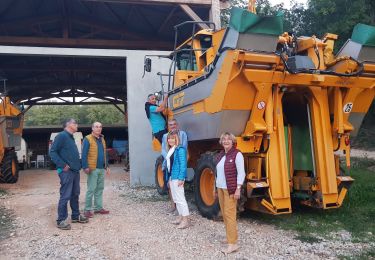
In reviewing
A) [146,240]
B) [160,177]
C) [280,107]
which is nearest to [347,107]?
[280,107]

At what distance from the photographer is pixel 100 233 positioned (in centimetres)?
595

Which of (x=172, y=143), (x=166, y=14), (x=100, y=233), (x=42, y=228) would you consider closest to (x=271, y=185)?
(x=172, y=143)

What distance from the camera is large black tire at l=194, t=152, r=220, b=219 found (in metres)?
6.56

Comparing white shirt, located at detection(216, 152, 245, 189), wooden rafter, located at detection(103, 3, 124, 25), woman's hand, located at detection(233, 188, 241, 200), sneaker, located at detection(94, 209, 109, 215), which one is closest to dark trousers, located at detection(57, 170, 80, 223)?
sneaker, located at detection(94, 209, 109, 215)

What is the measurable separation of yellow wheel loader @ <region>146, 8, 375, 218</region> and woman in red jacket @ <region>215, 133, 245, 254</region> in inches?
38.2

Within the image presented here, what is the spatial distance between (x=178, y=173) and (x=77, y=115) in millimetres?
53006

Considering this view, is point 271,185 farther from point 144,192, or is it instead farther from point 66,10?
point 66,10

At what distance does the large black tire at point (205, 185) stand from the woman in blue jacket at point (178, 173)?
0.50 metres

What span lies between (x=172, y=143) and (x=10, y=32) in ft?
38.7

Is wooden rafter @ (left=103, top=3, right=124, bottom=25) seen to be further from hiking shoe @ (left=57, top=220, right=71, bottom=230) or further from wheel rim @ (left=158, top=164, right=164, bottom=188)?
hiking shoe @ (left=57, top=220, right=71, bottom=230)

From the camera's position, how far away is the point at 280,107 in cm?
623

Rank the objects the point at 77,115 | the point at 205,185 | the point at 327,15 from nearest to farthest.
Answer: the point at 205,185 < the point at 327,15 < the point at 77,115

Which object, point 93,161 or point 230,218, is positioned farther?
point 93,161

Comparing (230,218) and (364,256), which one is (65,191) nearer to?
(230,218)
